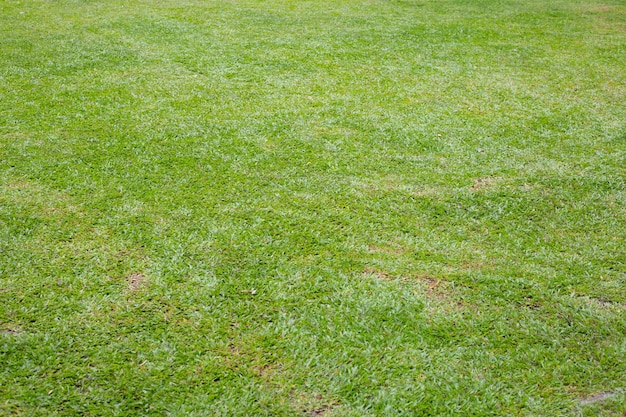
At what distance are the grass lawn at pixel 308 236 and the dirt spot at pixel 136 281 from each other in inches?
0.4

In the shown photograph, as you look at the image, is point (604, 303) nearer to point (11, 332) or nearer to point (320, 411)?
point (320, 411)

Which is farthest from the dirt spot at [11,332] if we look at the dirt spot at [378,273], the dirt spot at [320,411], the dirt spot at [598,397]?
the dirt spot at [598,397]

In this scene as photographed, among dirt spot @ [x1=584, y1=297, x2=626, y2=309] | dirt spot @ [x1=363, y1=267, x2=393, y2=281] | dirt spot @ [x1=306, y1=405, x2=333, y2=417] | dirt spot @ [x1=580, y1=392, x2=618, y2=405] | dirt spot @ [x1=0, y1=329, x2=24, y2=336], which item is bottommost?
dirt spot @ [x1=580, y1=392, x2=618, y2=405]

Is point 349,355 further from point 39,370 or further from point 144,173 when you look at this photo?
point 144,173

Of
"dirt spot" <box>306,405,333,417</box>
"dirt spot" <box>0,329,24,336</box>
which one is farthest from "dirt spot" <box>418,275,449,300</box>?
"dirt spot" <box>0,329,24,336</box>

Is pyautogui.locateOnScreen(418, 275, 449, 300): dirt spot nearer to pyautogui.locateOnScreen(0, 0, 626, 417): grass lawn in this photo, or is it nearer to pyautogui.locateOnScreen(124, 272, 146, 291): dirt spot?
pyautogui.locateOnScreen(0, 0, 626, 417): grass lawn

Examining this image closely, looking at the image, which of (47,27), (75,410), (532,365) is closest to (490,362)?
(532,365)

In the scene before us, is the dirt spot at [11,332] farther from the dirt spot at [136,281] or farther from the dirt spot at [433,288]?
the dirt spot at [433,288]

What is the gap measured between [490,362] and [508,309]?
394 mm

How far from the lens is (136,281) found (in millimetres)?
2693

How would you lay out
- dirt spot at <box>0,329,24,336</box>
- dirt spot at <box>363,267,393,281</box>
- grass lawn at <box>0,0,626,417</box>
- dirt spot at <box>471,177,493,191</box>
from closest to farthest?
grass lawn at <box>0,0,626,417</box> < dirt spot at <box>0,329,24,336</box> < dirt spot at <box>363,267,393,281</box> < dirt spot at <box>471,177,493,191</box>

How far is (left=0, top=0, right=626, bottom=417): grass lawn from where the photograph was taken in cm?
220

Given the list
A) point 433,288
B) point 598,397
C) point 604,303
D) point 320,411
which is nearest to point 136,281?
point 320,411

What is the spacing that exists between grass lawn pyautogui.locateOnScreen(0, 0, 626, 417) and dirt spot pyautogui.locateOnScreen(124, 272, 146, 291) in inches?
0.4
